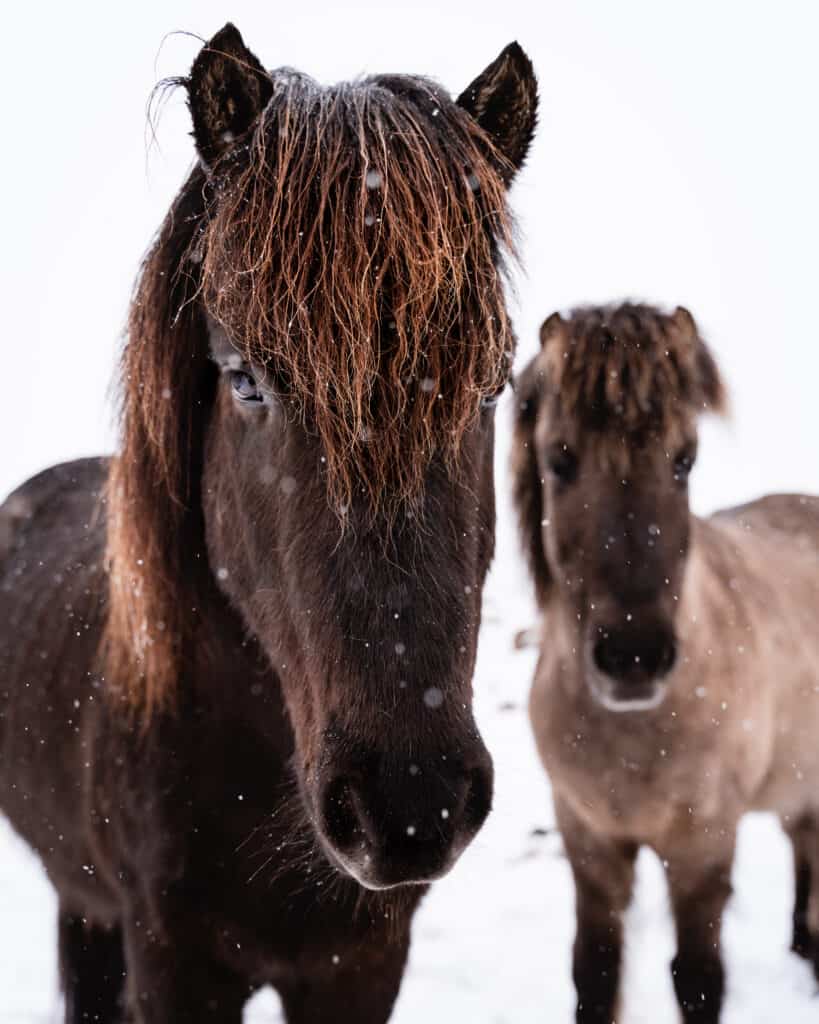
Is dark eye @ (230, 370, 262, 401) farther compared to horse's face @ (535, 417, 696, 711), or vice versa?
A: horse's face @ (535, 417, 696, 711)

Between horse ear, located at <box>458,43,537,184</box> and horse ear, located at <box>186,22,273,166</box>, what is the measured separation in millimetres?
360

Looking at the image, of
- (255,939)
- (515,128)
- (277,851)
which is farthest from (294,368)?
(255,939)

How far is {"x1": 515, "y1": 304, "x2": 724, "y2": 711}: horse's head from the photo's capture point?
8.90ft

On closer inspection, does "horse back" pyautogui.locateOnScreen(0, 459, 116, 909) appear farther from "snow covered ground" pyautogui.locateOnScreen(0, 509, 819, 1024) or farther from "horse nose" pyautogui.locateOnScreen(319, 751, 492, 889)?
"snow covered ground" pyautogui.locateOnScreen(0, 509, 819, 1024)

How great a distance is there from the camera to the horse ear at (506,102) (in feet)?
5.42

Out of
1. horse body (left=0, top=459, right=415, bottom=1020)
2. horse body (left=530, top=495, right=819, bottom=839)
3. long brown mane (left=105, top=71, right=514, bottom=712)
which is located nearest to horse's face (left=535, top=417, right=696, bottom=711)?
horse body (left=530, top=495, right=819, bottom=839)

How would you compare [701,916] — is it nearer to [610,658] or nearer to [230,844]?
[610,658]

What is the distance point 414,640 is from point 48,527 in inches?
81.7

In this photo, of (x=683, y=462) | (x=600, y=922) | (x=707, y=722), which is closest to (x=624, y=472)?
(x=683, y=462)

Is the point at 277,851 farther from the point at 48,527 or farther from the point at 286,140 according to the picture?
the point at 48,527

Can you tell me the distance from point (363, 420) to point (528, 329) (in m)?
2.85

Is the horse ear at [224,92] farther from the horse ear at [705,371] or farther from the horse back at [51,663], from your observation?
the horse ear at [705,371]

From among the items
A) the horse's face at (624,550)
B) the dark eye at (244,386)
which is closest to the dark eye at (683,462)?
the horse's face at (624,550)

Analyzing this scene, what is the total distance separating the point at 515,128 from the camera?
1719mm
